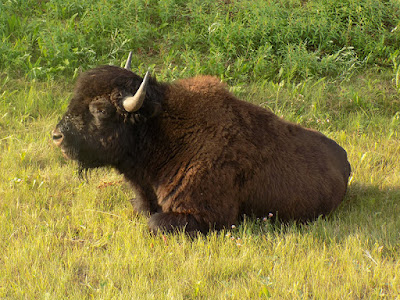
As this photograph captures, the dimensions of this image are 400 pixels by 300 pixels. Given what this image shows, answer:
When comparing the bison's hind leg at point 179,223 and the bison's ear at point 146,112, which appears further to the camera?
the bison's ear at point 146,112

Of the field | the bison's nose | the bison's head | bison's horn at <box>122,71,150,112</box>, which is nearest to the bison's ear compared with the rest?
the bison's head

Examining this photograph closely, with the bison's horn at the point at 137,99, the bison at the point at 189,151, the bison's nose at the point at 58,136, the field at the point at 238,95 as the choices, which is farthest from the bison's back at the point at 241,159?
the bison's nose at the point at 58,136

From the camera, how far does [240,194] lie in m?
5.26

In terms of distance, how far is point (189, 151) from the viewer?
5.19 metres

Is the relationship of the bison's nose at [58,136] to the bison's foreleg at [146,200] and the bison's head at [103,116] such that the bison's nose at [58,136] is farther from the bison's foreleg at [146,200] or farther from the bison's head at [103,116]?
the bison's foreleg at [146,200]

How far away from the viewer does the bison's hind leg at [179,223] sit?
16.5ft

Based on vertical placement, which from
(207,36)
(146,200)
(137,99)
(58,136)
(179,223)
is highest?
(137,99)

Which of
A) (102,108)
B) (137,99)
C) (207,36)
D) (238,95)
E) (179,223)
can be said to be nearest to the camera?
(137,99)

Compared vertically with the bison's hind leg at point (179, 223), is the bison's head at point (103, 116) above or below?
above

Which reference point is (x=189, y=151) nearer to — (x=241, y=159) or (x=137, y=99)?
(x=241, y=159)

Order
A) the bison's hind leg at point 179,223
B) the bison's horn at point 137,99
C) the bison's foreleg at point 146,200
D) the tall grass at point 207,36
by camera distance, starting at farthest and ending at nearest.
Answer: the tall grass at point 207,36 < the bison's foreleg at point 146,200 < the bison's hind leg at point 179,223 < the bison's horn at point 137,99

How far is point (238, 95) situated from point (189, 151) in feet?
11.3

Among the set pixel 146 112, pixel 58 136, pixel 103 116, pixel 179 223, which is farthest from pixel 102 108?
pixel 179 223

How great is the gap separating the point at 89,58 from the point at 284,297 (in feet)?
18.8
